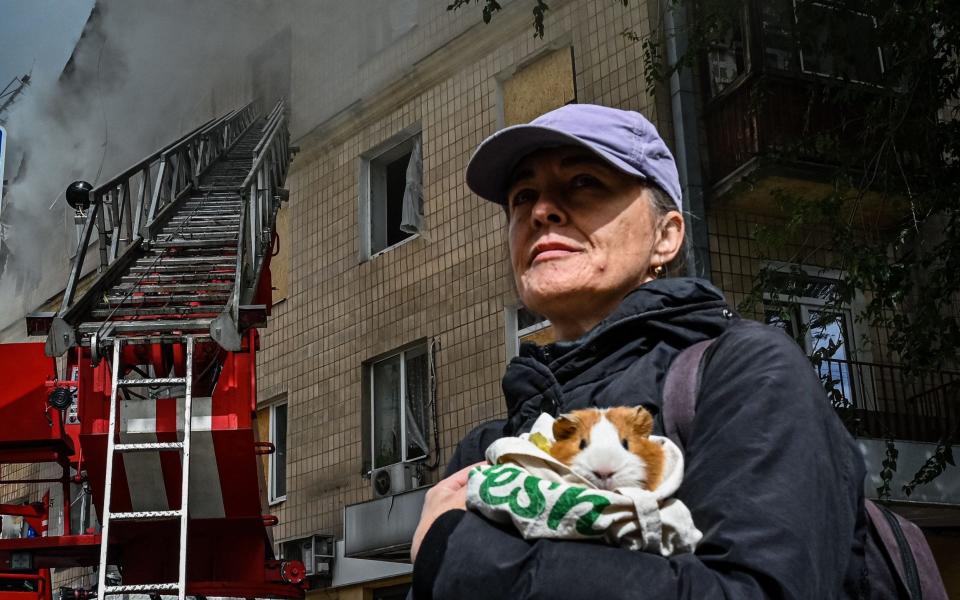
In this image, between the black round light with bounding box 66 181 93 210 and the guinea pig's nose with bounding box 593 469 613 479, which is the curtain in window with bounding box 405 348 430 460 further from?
the guinea pig's nose with bounding box 593 469 613 479

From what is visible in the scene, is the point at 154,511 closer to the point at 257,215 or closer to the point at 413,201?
the point at 257,215

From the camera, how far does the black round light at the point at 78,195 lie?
615 cm

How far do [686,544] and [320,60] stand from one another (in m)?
8.35

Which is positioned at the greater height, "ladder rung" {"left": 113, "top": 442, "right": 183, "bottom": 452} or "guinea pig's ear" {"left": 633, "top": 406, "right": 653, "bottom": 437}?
"ladder rung" {"left": 113, "top": 442, "right": 183, "bottom": 452}

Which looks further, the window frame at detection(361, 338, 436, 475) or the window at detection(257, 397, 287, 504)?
the window at detection(257, 397, 287, 504)

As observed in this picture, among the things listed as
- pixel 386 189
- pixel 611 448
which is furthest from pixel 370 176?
pixel 611 448

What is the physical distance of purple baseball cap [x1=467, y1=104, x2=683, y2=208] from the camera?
125 centimetres

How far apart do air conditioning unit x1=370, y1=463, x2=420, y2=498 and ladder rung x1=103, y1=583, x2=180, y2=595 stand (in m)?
3.87

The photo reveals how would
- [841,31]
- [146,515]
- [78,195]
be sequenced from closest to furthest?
[146,515]
[841,31]
[78,195]

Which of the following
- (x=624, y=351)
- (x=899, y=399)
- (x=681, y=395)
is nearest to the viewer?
(x=681, y=395)

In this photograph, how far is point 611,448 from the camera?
921 mm

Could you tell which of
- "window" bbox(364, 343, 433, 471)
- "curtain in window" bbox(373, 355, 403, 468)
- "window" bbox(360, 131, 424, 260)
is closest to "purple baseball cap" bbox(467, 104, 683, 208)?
"window" bbox(364, 343, 433, 471)

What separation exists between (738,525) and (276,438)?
385 inches

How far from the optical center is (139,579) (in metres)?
5.01
